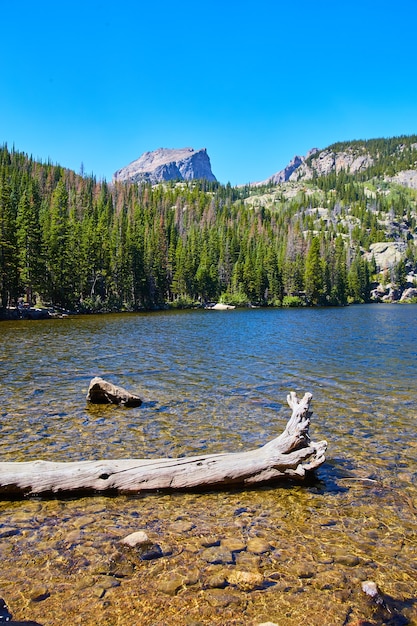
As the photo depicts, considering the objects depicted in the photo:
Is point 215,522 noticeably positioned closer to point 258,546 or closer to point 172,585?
point 258,546

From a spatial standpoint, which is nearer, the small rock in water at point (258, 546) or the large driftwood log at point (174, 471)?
the small rock in water at point (258, 546)

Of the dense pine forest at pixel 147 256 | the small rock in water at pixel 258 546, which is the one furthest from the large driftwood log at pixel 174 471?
the dense pine forest at pixel 147 256

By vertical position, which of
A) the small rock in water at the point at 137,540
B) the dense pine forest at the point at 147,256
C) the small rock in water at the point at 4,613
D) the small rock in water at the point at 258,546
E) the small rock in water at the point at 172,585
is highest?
the dense pine forest at the point at 147,256

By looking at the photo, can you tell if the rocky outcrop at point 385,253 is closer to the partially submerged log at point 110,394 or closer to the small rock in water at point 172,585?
the partially submerged log at point 110,394

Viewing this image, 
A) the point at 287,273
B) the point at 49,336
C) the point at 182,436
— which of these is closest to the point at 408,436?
the point at 182,436

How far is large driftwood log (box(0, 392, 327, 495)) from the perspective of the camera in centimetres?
687

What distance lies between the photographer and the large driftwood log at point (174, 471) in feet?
22.5

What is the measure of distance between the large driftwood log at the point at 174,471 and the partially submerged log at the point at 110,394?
18.9ft

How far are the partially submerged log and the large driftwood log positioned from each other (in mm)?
5749

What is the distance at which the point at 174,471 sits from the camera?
23.6 feet

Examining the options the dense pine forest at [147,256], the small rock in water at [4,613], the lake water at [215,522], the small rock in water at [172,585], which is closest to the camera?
the small rock in water at [4,613]

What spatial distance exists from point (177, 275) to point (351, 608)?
101 m

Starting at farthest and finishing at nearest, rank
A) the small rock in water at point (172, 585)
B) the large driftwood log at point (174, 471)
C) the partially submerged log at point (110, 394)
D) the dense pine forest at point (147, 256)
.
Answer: the dense pine forest at point (147, 256), the partially submerged log at point (110, 394), the large driftwood log at point (174, 471), the small rock in water at point (172, 585)

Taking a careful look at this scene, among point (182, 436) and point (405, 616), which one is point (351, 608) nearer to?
point (405, 616)
